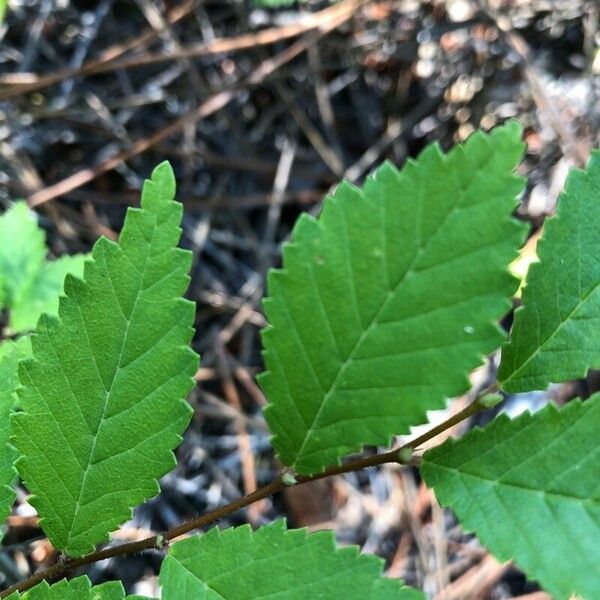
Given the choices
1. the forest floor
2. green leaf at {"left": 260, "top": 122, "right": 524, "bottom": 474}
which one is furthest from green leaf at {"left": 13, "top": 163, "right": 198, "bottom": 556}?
the forest floor

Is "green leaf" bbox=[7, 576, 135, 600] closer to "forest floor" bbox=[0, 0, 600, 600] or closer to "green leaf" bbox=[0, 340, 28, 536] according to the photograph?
"green leaf" bbox=[0, 340, 28, 536]

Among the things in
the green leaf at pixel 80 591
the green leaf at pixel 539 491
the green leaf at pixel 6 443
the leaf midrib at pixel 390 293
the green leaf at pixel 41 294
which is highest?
the green leaf at pixel 41 294

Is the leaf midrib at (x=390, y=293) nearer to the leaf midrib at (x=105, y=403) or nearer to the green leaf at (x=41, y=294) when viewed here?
the leaf midrib at (x=105, y=403)

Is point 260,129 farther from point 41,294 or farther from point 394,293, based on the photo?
point 394,293

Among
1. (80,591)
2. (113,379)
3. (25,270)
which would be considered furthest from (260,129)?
(80,591)

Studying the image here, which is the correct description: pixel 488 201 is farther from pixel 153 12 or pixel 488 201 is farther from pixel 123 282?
pixel 153 12

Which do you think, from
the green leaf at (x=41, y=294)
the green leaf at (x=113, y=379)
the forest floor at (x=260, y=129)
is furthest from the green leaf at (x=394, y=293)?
the forest floor at (x=260, y=129)
